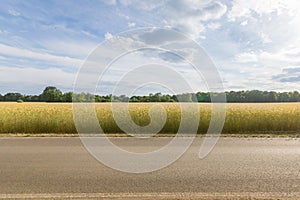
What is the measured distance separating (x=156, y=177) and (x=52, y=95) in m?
37.4

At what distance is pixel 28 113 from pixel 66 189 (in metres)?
9.15

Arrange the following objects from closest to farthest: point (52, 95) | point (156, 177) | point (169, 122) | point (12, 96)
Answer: point (156, 177)
point (169, 122)
point (52, 95)
point (12, 96)

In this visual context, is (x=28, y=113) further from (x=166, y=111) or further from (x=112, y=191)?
(x=112, y=191)

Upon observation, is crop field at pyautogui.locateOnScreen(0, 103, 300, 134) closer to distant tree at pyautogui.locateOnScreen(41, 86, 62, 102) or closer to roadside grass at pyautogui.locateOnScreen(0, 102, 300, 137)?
roadside grass at pyautogui.locateOnScreen(0, 102, 300, 137)

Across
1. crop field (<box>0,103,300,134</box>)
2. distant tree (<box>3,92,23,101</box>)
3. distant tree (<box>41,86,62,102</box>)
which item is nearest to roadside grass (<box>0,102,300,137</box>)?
crop field (<box>0,103,300,134</box>)

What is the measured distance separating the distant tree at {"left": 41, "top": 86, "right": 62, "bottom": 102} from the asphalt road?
105 ft

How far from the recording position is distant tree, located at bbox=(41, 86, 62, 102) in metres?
36.6

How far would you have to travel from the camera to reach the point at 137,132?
10.5 m

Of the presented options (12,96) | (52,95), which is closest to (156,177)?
(52,95)

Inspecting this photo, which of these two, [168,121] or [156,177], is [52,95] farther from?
[156,177]

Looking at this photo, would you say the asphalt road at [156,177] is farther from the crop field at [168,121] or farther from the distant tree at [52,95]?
the distant tree at [52,95]

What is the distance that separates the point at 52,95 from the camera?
3825 cm

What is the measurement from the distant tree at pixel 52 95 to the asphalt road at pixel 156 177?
1254 inches

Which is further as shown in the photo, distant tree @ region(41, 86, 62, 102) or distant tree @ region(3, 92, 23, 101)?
distant tree @ region(3, 92, 23, 101)
